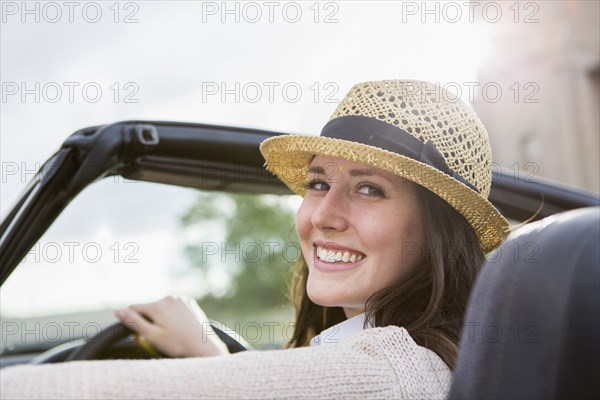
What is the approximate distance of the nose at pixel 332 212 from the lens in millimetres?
2323

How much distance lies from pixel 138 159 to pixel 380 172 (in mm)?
804

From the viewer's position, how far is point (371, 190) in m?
2.33

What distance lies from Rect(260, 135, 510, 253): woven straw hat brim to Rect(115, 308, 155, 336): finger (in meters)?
0.72

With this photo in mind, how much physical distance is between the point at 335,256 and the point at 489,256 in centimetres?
90

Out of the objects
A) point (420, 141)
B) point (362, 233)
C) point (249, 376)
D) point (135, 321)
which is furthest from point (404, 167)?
point (249, 376)

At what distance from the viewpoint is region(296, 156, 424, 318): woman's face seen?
2291 mm

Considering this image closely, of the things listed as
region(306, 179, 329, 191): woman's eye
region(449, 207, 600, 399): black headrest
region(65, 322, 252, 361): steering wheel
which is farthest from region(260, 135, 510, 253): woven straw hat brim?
region(449, 207, 600, 399): black headrest

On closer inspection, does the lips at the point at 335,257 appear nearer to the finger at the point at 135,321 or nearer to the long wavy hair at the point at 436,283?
the long wavy hair at the point at 436,283

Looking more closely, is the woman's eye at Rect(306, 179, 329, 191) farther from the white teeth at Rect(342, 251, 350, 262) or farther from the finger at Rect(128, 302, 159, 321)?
the finger at Rect(128, 302, 159, 321)

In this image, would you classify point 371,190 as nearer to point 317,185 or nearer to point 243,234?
point 317,185

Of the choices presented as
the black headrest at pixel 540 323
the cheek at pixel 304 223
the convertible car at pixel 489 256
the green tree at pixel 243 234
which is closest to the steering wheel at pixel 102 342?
the convertible car at pixel 489 256

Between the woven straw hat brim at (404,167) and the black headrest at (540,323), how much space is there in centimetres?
90

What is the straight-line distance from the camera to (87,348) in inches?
95.7

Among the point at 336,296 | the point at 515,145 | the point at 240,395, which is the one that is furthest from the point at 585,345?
the point at 515,145
